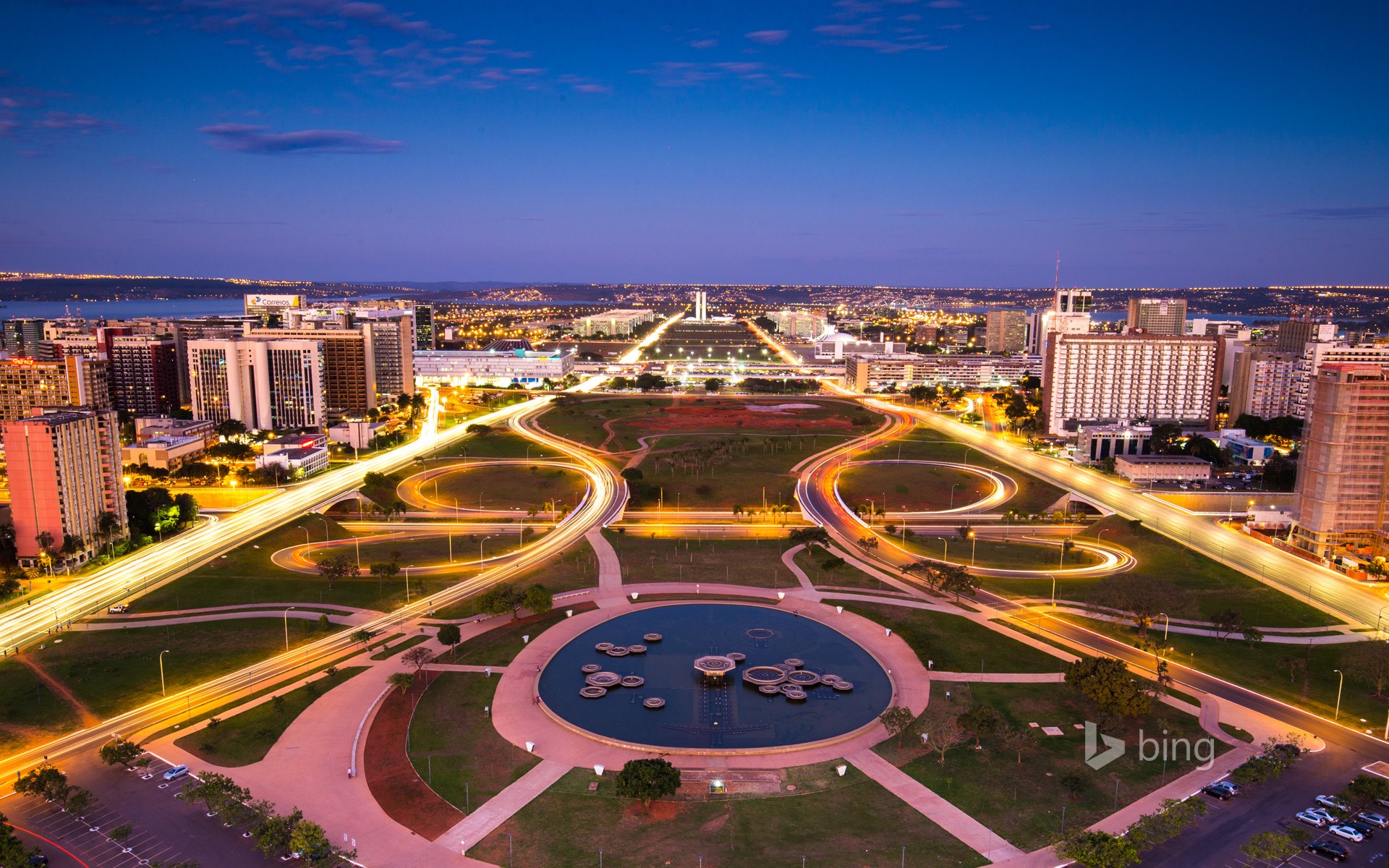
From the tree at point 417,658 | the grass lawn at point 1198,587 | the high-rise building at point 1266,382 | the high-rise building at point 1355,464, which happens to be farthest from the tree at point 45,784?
the high-rise building at point 1266,382

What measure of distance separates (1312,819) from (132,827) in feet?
186

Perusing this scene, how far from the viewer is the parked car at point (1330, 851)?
3700 centimetres

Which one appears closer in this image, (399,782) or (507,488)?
(399,782)

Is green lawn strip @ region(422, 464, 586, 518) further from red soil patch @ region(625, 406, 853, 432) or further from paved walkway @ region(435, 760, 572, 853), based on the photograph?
paved walkway @ region(435, 760, 572, 853)

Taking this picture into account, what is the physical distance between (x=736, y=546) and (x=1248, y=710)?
1761 inches

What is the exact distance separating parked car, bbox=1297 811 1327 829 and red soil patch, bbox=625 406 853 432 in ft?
350

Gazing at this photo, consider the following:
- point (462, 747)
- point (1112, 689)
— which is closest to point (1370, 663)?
point (1112, 689)

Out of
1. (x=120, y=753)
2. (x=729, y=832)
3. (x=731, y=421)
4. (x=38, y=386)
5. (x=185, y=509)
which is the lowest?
(x=729, y=832)

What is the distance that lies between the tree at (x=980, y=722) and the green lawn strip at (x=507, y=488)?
58471mm

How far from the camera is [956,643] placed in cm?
5991

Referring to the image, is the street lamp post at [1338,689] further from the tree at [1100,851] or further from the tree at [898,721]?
the tree at [898,721]

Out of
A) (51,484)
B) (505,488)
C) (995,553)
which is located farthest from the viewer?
(505,488)

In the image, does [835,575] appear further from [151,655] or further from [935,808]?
[151,655]

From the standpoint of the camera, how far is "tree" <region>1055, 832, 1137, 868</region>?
1385 inches
